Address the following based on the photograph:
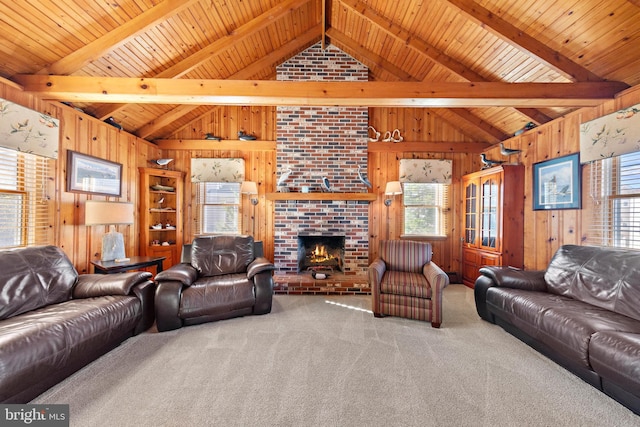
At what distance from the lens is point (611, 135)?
2.64 meters

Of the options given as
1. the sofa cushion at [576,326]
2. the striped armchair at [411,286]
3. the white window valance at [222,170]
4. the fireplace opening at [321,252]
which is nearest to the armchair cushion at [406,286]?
the striped armchair at [411,286]

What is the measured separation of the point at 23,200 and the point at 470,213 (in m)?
6.18

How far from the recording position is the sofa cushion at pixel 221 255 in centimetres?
325

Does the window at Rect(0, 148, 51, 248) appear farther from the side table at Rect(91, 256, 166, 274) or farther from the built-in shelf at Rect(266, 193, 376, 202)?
the built-in shelf at Rect(266, 193, 376, 202)

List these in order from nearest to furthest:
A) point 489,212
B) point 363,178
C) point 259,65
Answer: point 489,212
point 259,65
point 363,178

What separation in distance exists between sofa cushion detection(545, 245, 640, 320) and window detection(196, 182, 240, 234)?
4.70 metres

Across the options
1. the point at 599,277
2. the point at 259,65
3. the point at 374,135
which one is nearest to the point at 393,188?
the point at 374,135

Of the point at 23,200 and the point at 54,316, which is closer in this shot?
the point at 54,316

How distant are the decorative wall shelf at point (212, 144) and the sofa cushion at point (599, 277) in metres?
4.42

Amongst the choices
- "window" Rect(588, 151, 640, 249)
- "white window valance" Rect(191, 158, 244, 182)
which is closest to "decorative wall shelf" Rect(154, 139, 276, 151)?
"white window valance" Rect(191, 158, 244, 182)

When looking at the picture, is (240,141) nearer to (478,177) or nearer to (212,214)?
(212,214)

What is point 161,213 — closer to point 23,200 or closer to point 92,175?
point 92,175

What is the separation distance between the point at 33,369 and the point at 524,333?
3816 millimetres

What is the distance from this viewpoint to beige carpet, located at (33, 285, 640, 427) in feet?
4.93
